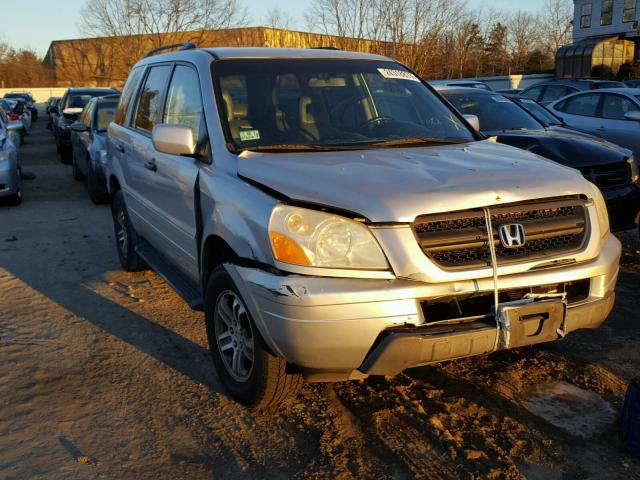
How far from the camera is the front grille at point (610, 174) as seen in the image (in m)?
6.50

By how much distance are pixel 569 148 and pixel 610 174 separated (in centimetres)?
48

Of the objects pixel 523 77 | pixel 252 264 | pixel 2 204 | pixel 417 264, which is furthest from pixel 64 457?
pixel 523 77

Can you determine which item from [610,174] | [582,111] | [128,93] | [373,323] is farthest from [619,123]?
[373,323]

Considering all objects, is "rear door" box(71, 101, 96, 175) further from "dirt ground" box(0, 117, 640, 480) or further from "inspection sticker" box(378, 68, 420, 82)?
"inspection sticker" box(378, 68, 420, 82)

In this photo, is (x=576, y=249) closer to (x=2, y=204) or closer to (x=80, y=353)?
(x=80, y=353)

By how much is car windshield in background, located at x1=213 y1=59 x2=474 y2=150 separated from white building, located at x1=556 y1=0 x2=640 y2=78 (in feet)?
130

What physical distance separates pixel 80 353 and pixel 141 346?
404 mm

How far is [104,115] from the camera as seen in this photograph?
441 inches

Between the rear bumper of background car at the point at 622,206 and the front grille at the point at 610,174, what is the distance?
0.27 feet

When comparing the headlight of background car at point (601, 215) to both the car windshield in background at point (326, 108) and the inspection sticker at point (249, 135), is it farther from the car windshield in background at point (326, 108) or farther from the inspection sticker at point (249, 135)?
the inspection sticker at point (249, 135)

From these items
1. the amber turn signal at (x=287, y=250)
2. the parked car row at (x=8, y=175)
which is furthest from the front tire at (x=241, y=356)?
the parked car row at (x=8, y=175)

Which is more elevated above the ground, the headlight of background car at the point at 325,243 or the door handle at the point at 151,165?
the door handle at the point at 151,165

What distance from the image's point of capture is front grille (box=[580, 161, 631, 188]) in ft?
21.3

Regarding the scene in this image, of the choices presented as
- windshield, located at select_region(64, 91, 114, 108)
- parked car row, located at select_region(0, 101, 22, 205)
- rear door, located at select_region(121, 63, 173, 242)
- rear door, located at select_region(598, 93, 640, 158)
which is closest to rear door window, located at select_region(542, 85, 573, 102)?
rear door, located at select_region(598, 93, 640, 158)
